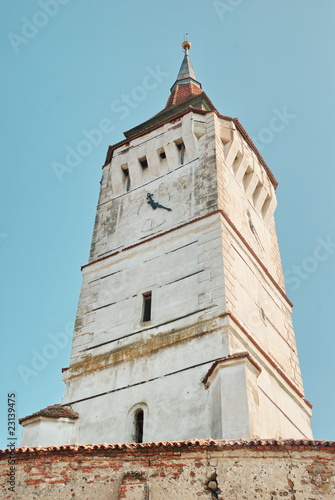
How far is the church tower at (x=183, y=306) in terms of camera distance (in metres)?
12.4

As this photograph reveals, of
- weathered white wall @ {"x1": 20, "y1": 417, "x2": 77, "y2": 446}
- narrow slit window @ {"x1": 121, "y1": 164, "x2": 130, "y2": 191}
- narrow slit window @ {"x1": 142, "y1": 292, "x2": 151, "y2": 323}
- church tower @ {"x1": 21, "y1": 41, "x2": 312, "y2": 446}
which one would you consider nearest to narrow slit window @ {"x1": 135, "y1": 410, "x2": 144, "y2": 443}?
church tower @ {"x1": 21, "y1": 41, "x2": 312, "y2": 446}

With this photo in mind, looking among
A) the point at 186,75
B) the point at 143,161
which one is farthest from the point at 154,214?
the point at 186,75

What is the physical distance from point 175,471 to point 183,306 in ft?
18.9

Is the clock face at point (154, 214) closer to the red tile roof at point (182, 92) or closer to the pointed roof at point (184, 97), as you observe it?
the pointed roof at point (184, 97)

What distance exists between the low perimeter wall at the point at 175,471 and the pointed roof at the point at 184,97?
13.7m

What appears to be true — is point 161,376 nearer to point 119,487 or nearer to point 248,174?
point 119,487

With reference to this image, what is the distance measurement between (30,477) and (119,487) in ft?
5.25

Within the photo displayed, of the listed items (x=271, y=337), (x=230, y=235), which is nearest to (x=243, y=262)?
(x=230, y=235)

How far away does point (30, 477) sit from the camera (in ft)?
31.4

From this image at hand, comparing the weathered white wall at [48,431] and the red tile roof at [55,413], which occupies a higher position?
the red tile roof at [55,413]

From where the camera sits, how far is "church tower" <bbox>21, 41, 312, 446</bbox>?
12398 millimetres

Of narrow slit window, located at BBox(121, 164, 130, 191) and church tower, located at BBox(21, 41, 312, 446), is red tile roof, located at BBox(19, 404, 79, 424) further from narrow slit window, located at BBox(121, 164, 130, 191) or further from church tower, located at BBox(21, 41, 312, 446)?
narrow slit window, located at BBox(121, 164, 130, 191)

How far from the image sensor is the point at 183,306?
562 inches

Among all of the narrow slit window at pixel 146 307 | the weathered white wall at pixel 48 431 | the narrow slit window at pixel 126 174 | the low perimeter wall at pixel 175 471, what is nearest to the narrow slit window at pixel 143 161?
the narrow slit window at pixel 126 174
